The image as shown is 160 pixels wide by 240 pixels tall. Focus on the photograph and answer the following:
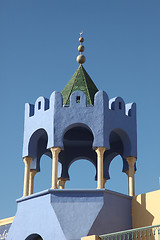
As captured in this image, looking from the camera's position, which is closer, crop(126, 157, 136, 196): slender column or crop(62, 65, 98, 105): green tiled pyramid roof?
crop(126, 157, 136, 196): slender column

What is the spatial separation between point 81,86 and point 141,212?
5164 millimetres

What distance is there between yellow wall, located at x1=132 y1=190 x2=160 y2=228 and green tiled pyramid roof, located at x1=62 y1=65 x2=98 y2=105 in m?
3.83

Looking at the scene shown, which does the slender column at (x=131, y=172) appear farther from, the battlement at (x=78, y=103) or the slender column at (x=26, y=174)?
the slender column at (x=26, y=174)

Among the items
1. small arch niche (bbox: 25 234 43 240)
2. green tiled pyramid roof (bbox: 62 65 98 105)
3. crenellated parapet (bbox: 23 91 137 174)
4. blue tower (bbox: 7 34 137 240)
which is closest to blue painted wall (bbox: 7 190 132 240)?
blue tower (bbox: 7 34 137 240)

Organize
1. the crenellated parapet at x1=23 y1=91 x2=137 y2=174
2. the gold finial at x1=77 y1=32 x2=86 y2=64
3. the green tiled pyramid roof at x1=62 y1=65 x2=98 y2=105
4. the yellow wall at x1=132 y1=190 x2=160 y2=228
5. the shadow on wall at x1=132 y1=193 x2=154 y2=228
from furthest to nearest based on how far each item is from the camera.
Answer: the gold finial at x1=77 y1=32 x2=86 y2=64 < the green tiled pyramid roof at x1=62 y1=65 x2=98 y2=105 < the crenellated parapet at x1=23 y1=91 x2=137 y2=174 < the shadow on wall at x1=132 y1=193 x2=154 y2=228 < the yellow wall at x1=132 y1=190 x2=160 y2=228

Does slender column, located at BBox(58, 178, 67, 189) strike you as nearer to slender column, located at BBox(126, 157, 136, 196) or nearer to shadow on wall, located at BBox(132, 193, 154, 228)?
slender column, located at BBox(126, 157, 136, 196)

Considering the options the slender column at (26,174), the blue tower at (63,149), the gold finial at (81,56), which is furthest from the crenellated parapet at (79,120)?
the gold finial at (81,56)

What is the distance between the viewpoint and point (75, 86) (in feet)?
66.5

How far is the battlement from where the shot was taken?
18.8 metres

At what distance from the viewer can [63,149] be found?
1867cm

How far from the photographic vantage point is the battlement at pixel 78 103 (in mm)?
18766

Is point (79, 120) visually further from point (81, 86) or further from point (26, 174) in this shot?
point (26, 174)

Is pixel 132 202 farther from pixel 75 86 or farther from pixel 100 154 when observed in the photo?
pixel 75 86

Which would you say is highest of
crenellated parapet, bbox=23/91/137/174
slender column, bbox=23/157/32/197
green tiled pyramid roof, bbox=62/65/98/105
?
green tiled pyramid roof, bbox=62/65/98/105
